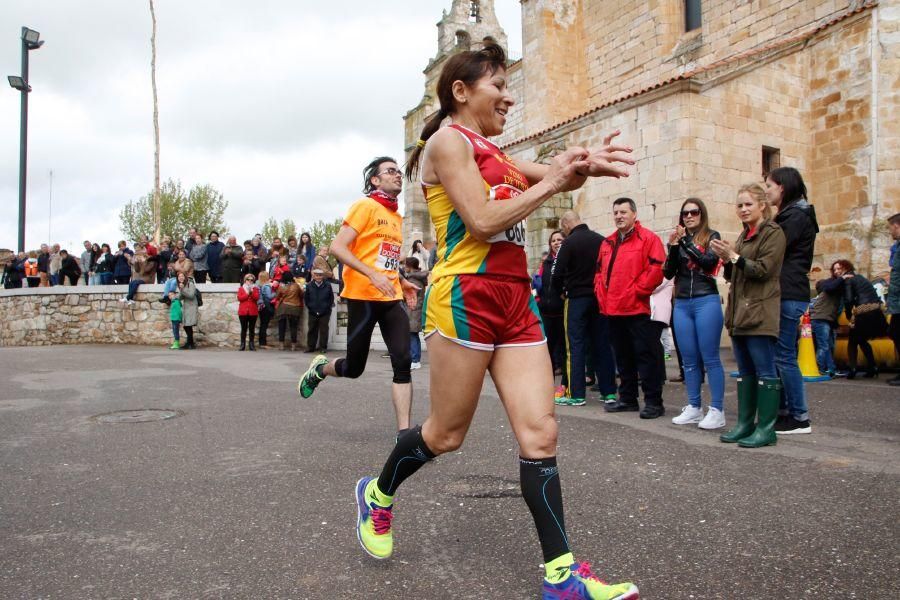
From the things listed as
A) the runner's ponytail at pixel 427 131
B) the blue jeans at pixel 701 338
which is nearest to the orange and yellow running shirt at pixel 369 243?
the runner's ponytail at pixel 427 131

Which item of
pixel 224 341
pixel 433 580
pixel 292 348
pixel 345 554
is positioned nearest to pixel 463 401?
pixel 433 580

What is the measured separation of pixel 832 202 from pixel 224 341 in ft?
48.4

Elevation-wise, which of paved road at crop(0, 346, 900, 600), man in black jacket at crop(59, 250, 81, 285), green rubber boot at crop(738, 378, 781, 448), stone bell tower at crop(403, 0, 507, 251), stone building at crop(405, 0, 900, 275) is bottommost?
paved road at crop(0, 346, 900, 600)

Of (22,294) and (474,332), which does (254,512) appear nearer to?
(474,332)

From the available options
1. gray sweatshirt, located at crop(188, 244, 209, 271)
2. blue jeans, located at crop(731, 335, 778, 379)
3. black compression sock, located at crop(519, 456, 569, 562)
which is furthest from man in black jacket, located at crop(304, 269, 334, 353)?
black compression sock, located at crop(519, 456, 569, 562)

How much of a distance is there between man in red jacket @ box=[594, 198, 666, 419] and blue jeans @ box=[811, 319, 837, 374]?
4552 millimetres

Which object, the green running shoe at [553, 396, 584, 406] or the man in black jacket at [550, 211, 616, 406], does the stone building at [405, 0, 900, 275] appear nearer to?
the man in black jacket at [550, 211, 616, 406]

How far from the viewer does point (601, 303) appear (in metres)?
6.89

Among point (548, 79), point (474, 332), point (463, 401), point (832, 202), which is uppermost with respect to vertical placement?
point (548, 79)

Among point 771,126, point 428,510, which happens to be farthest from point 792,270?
point 771,126

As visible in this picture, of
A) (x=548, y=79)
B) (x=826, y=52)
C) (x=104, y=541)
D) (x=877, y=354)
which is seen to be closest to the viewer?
A: (x=104, y=541)

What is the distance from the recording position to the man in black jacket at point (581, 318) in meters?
7.33

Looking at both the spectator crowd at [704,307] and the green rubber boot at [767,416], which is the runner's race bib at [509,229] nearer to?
the spectator crowd at [704,307]

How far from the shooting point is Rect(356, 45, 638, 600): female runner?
2.47m
